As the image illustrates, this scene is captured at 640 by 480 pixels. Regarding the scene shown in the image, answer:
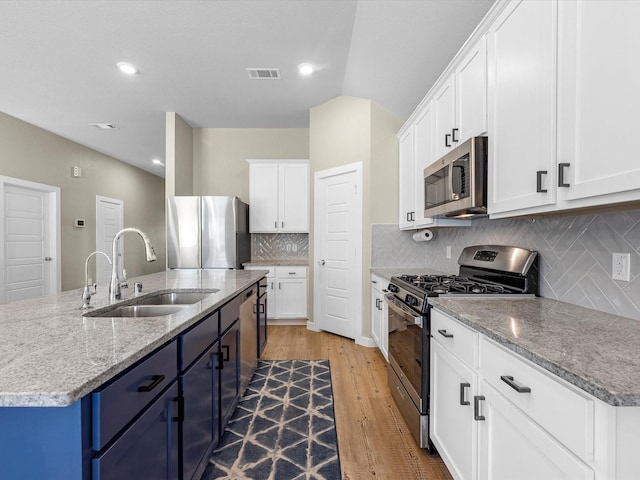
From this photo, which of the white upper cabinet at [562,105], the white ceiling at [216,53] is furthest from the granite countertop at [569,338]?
the white ceiling at [216,53]

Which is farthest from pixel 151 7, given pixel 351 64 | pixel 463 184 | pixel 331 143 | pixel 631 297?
pixel 631 297

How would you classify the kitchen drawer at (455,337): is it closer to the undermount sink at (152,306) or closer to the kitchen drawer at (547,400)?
the kitchen drawer at (547,400)

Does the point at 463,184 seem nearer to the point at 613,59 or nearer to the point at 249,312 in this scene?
the point at 613,59

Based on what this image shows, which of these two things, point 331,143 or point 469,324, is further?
point 331,143

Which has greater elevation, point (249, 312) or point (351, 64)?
point (351, 64)

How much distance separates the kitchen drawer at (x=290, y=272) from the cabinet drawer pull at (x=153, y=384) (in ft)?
11.1

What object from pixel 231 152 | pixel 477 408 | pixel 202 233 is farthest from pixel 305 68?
pixel 477 408

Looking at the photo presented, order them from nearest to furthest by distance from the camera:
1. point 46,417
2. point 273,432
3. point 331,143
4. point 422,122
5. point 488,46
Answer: point 46,417 → point 488,46 → point 273,432 → point 422,122 → point 331,143

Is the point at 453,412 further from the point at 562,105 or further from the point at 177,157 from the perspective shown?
the point at 177,157

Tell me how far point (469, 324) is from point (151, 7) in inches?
119

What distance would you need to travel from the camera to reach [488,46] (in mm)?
1738

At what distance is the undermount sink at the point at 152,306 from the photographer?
64.4 inches

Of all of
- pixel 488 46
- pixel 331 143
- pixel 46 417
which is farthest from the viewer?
pixel 331 143

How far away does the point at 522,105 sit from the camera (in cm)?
146
